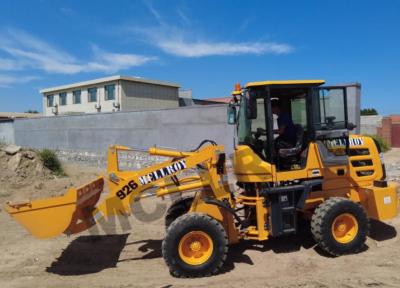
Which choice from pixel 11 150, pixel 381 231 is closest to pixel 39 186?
pixel 11 150

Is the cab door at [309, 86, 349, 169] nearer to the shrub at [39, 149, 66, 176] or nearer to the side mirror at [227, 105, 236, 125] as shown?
the side mirror at [227, 105, 236, 125]

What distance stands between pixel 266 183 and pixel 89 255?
2983mm

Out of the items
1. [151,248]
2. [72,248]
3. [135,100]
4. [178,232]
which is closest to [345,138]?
[178,232]

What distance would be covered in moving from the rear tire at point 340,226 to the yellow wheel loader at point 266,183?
0.01m

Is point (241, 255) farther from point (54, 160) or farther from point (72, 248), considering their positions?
point (54, 160)

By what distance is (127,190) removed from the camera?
6004mm

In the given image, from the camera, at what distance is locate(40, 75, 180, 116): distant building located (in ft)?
121

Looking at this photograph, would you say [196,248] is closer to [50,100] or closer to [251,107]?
[251,107]

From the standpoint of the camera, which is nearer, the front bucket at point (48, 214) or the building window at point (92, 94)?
the front bucket at point (48, 214)

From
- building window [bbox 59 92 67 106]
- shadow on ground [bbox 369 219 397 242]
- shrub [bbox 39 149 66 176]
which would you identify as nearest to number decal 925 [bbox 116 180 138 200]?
shadow on ground [bbox 369 219 397 242]

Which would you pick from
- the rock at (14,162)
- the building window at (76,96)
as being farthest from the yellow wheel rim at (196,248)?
the building window at (76,96)

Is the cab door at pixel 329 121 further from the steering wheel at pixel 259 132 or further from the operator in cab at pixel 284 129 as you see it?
the steering wheel at pixel 259 132

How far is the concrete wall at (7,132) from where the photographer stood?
26016 mm

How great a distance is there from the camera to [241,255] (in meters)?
6.40
